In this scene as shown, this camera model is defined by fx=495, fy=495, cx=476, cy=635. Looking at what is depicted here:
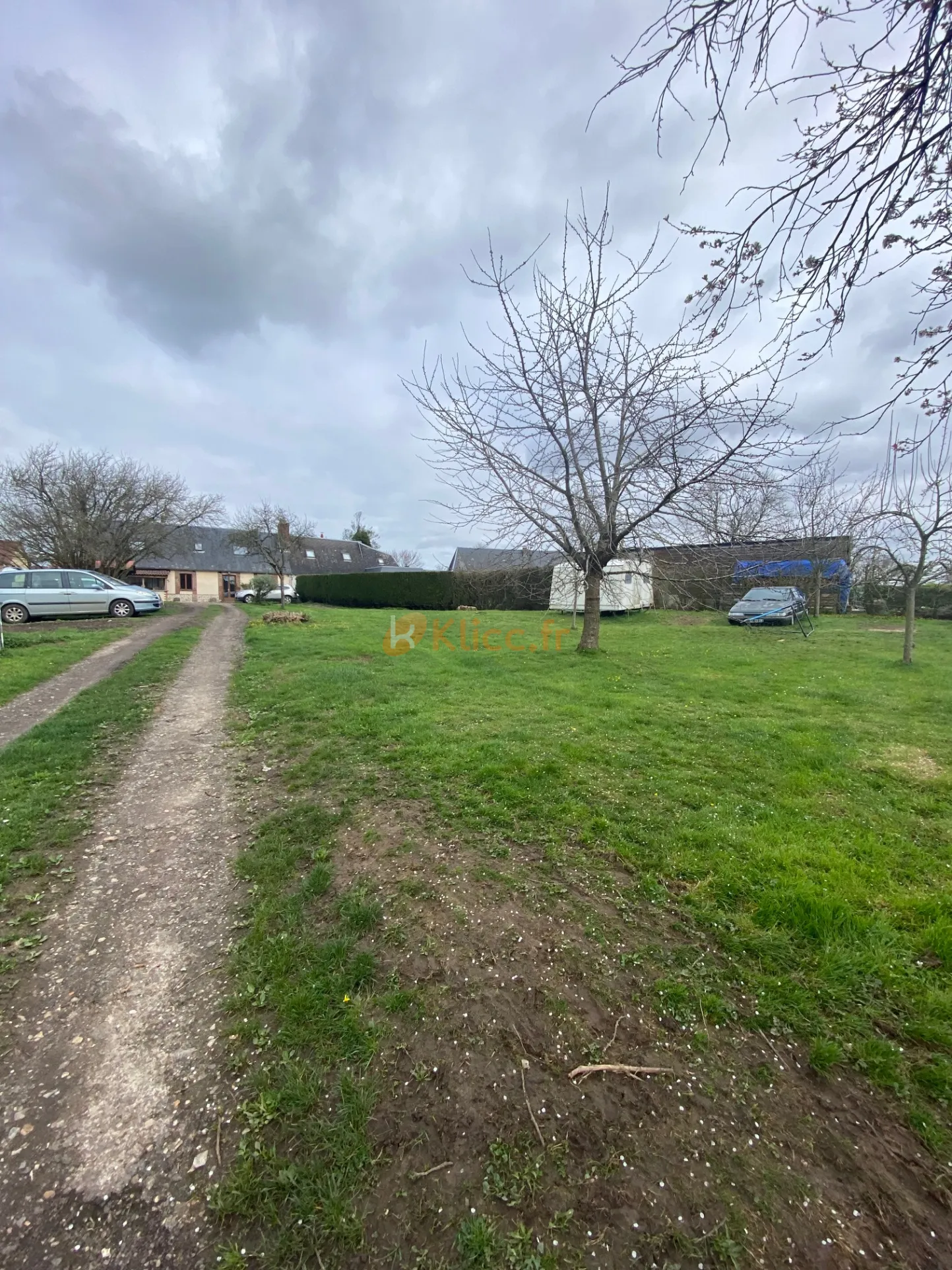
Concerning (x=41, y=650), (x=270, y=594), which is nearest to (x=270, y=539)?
(x=270, y=594)

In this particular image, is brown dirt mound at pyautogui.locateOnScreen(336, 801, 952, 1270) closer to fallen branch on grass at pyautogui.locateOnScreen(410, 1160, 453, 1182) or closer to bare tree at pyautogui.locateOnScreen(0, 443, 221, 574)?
fallen branch on grass at pyautogui.locateOnScreen(410, 1160, 453, 1182)

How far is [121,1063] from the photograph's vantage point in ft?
5.90

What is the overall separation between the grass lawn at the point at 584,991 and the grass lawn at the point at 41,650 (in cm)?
524

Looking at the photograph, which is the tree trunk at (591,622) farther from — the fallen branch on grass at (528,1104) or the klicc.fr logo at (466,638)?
the fallen branch on grass at (528,1104)

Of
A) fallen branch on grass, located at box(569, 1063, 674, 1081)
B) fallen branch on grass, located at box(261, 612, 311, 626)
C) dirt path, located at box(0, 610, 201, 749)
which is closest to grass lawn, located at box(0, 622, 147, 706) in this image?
dirt path, located at box(0, 610, 201, 749)

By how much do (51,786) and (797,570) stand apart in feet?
54.8

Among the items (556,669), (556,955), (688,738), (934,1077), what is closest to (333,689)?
(556,669)

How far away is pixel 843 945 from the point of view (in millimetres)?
2215

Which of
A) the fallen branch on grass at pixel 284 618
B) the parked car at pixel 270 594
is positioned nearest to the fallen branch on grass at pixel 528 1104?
the fallen branch on grass at pixel 284 618

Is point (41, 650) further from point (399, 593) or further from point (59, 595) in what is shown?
point (399, 593)

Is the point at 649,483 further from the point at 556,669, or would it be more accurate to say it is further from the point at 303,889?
the point at 303,889

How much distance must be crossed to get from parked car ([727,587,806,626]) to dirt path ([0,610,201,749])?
1615 centimetres

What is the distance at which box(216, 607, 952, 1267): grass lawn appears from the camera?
1381mm

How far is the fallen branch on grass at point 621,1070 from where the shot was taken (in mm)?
1716
